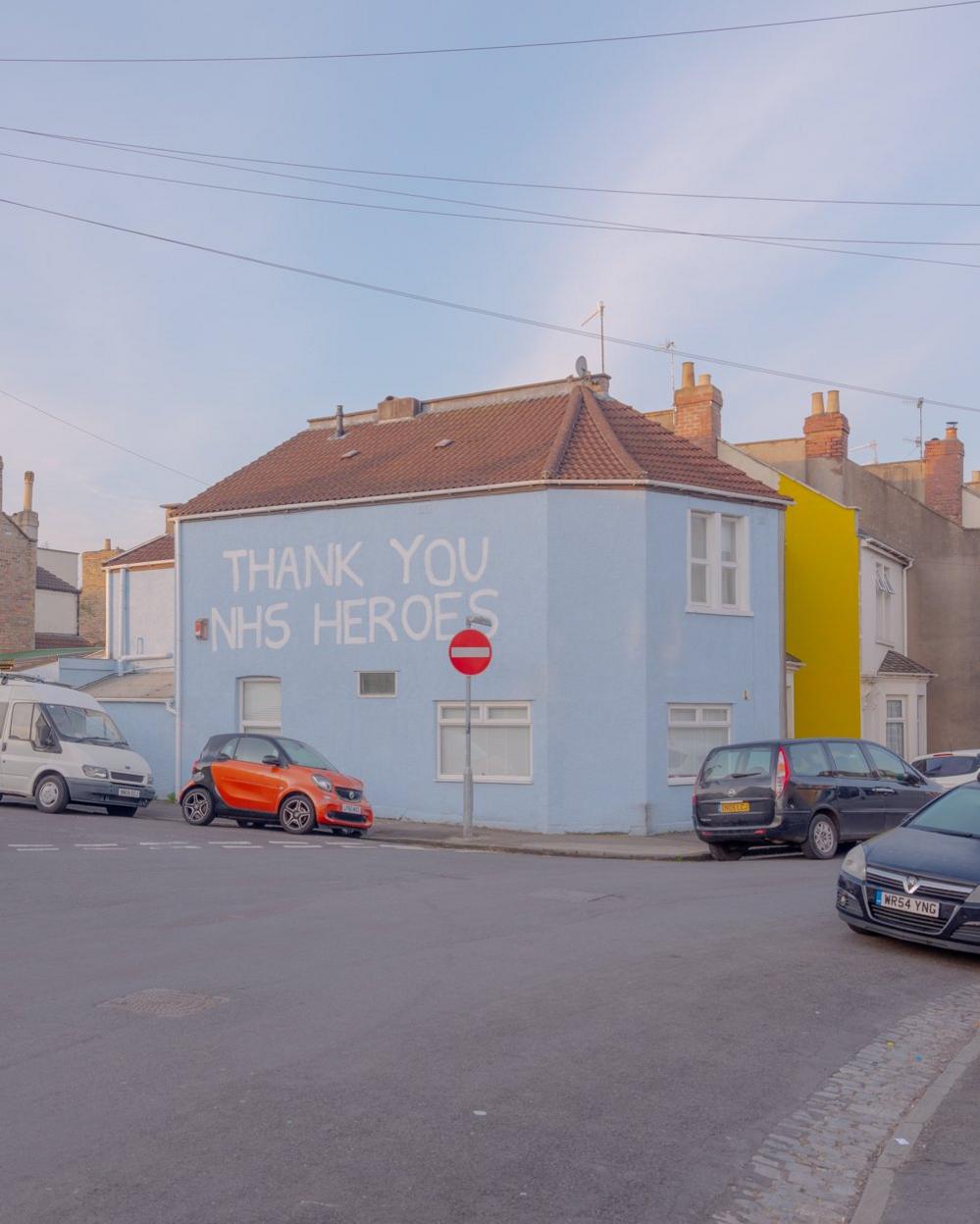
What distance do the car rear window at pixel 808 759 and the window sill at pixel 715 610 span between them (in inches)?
198

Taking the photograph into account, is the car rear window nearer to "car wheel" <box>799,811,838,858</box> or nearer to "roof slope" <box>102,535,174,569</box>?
"car wheel" <box>799,811,838,858</box>

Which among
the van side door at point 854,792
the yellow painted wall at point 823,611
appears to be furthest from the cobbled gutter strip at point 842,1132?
the yellow painted wall at point 823,611

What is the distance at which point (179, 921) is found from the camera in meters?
10.9

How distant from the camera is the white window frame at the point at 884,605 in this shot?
3275 centimetres

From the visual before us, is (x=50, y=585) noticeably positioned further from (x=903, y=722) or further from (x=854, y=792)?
(x=854, y=792)

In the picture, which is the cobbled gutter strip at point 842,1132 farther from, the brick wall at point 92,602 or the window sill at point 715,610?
the brick wall at point 92,602

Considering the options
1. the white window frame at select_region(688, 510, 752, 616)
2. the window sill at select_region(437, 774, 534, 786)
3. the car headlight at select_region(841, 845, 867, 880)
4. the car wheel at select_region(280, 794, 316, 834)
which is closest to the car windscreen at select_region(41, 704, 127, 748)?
the car wheel at select_region(280, 794, 316, 834)

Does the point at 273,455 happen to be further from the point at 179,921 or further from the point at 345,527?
the point at 179,921

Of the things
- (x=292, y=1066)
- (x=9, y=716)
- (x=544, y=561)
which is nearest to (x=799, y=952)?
(x=292, y=1066)

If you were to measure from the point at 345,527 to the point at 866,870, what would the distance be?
16.1 meters

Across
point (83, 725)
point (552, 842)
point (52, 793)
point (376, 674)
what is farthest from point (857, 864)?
point (83, 725)

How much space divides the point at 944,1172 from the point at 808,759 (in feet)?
43.0

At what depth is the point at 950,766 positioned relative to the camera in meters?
26.7

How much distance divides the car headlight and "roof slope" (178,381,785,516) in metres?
12.3
